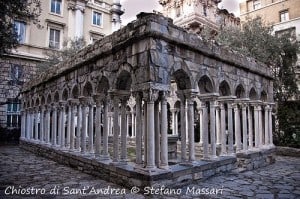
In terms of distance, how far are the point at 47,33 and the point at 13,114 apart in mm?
6773

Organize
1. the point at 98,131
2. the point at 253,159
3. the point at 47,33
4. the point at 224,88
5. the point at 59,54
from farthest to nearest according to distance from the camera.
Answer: the point at 47,33 → the point at 59,54 → the point at 224,88 → the point at 253,159 → the point at 98,131

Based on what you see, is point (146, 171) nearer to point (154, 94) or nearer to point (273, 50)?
point (154, 94)

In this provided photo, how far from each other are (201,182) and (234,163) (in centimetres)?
197

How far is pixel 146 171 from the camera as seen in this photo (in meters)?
5.19

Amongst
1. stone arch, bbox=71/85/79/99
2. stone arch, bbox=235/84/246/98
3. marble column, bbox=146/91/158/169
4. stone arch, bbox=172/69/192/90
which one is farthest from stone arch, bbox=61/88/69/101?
stone arch, bbox=235/84/246/98

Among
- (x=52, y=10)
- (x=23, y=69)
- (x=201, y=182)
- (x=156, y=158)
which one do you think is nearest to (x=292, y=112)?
(x=201, y=182)

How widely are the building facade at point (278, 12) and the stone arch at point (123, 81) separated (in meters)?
16.4

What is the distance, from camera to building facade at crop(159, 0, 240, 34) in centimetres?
2289

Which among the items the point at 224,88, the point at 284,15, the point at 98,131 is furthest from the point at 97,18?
the point at 98,131

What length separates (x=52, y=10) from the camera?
68.3 feet

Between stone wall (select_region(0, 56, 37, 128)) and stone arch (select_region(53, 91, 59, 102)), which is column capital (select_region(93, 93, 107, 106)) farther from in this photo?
stone wall (select_region(0, 56, 37, 128))

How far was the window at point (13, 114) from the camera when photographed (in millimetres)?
17516

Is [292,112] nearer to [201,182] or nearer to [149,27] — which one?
[201,182]

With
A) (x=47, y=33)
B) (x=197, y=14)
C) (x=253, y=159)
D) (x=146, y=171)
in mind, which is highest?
(x=197, y=14)
